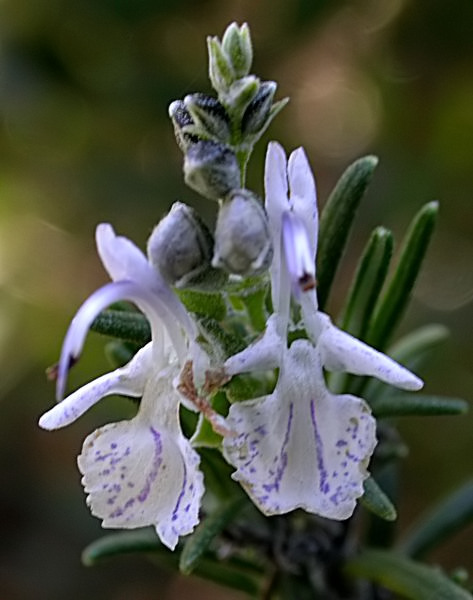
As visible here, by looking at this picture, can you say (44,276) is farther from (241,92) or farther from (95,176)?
(241,92)

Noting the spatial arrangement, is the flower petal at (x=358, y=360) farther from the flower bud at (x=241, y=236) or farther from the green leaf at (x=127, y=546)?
the green leaf at (x=127, y=546)

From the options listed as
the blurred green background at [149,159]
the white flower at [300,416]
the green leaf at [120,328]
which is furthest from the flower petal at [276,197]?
the blurred green background at [149,159]

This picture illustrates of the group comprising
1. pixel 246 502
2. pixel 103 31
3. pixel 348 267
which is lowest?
pixel 348 267

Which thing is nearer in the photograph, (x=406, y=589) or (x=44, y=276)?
(x=406, y=589)

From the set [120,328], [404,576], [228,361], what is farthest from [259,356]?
[404,576]

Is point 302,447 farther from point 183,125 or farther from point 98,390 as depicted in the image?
point 183,125

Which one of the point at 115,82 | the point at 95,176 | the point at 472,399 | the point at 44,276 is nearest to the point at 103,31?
the point at 115,82
